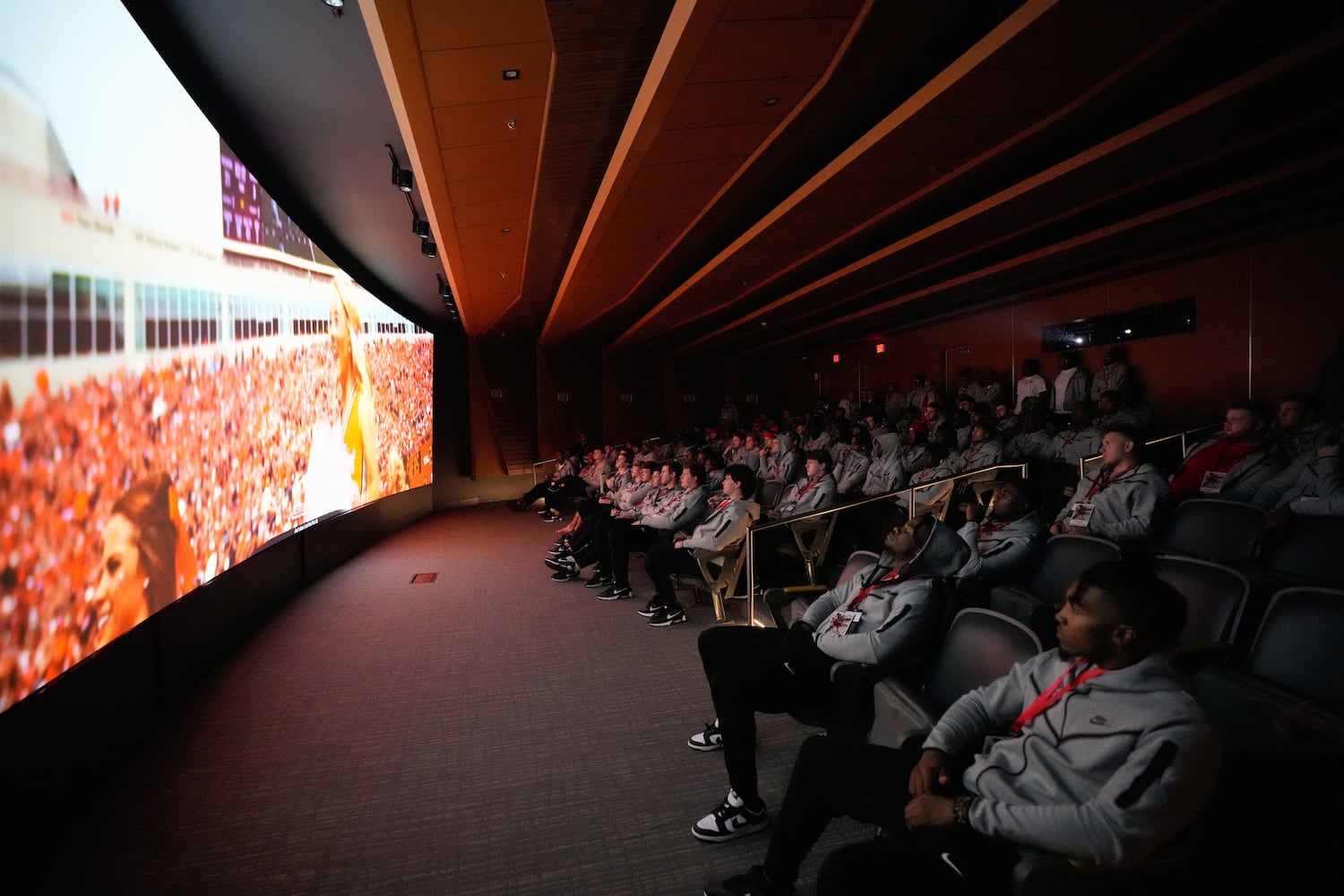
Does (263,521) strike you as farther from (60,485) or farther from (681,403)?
(681,403)

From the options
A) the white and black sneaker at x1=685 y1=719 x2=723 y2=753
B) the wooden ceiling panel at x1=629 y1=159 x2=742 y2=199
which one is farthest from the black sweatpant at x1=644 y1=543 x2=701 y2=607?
the wooden ceiling panel at x1=629 y1=159 x2=742 y2=199

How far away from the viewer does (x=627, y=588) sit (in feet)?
18.8

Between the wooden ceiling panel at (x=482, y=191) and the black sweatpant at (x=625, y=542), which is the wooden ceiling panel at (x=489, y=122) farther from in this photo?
the black sweatpant at (x=625, y=542)

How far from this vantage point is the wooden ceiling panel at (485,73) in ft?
10.7

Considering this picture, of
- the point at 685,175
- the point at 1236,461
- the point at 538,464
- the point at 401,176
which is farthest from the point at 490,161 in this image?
the point at 538,464

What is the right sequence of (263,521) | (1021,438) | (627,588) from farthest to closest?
(1021,438)
(627,588)
(263,521)

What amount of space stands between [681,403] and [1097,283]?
10.9 meters

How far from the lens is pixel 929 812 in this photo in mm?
1558

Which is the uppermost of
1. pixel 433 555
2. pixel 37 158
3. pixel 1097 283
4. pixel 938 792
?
pixel 1097 283

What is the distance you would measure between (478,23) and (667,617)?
386 centimetres

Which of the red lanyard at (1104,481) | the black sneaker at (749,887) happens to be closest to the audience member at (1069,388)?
the red lanyard at (1104,481)

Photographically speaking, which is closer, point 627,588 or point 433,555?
point 627,588

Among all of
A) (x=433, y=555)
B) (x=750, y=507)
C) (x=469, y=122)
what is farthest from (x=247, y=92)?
(x=433, y=555)

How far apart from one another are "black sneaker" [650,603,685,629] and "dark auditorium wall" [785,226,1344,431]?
702 centimetres
